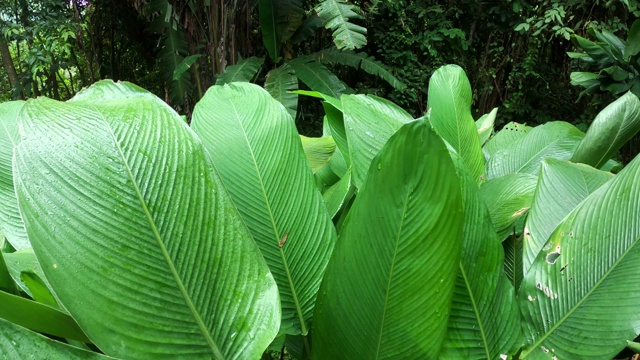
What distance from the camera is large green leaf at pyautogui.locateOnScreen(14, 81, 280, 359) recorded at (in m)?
0.29

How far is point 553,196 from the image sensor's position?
0.52 metres

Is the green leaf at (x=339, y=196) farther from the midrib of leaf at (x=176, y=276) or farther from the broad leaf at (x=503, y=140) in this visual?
the broad leaf at (x=503, y=140)

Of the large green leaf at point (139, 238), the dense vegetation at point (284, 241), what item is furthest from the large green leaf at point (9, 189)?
the large green leaf at point (139, 238)

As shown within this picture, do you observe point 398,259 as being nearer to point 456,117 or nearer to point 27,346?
point 27,346

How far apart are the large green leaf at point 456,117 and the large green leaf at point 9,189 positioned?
476 millimetres

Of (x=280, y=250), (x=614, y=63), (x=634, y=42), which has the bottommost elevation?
(x=614, y=63)

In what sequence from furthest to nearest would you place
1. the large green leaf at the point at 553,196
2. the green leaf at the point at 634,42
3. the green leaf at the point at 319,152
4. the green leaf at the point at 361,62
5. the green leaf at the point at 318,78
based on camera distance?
1. the green leaf at the point at 361,62
2. the green leaf at the point at 318,78
3. the green leaf at the point at 634,42
4. the green leaf at the point at 319,152
5. the large green leaf at the point at 553,196

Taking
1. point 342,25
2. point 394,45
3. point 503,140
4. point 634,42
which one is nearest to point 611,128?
point 503,140

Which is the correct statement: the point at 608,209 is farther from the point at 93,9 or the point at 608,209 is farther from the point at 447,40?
the point at 93,9

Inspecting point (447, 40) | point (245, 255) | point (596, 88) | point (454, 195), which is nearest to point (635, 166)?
point (454, 195)

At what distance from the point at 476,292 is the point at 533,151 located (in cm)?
47

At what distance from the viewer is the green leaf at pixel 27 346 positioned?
0.24 metres

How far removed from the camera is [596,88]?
278 centimetres

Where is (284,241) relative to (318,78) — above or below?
above
